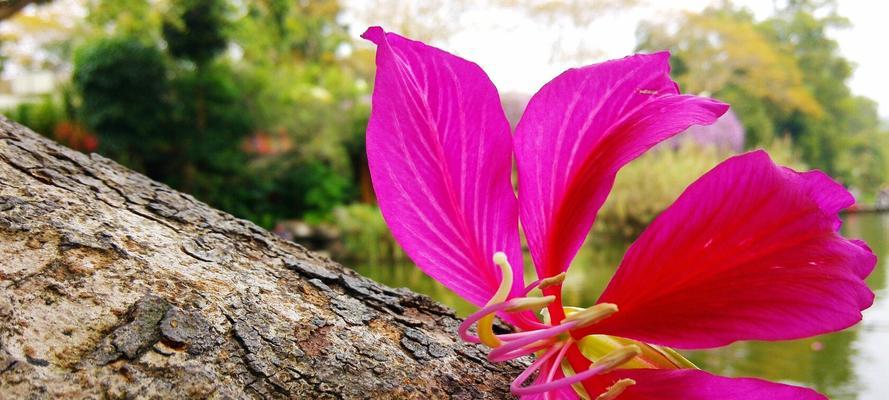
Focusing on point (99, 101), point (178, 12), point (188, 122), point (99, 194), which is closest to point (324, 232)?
point (188, 122)

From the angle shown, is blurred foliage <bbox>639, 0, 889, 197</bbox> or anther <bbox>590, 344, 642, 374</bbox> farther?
blurred foliage <bbox>639, 0, 889, 197</bbox>

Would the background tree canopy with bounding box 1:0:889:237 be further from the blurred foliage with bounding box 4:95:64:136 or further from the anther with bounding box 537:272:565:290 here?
the anther with bounding box 537:272:565:290

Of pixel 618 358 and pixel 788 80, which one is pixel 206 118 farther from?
pixel 788 80

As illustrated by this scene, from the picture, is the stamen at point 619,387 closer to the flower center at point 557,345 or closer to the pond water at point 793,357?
the flower center at point 557,345

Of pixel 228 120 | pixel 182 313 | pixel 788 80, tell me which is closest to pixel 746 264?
pixel 182 313

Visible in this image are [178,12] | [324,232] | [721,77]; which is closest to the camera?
[324,232]

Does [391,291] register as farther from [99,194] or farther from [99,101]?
[99,101]

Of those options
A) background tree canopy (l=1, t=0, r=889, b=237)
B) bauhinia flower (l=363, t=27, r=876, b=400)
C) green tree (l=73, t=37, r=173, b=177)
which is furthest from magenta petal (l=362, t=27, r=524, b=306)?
green tree (l=73, t=37, r=173, b=177)
